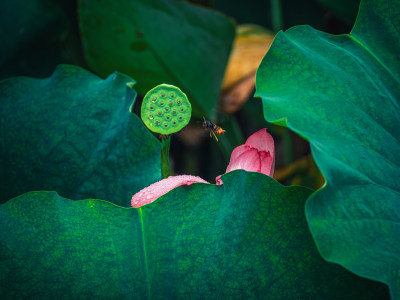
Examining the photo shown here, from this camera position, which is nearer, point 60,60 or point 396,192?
point 396,192

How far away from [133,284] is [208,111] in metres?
1.04

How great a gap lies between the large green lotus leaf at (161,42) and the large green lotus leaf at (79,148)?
56 centimetres

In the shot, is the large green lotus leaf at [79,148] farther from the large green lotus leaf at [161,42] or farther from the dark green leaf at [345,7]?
the dark green leaf at [345,7]

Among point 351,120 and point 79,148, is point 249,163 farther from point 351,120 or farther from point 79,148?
point 79,148

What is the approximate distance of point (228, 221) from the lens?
0.55 m

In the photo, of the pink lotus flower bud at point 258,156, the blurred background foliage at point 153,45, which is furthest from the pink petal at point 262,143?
the blurred background foliage at point 153,45

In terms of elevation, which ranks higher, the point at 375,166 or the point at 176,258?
the point at 375,166

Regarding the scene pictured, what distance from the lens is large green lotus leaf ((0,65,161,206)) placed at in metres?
0.77

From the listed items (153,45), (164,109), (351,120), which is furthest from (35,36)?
(351,120)

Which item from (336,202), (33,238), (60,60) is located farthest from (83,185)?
(60,60)

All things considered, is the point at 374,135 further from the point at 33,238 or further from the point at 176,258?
the point at 33,238

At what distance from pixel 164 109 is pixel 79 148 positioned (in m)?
0.27

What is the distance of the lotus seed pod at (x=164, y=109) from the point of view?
0.57 m

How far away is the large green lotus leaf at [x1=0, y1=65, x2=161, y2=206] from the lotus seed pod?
0.21 meters
